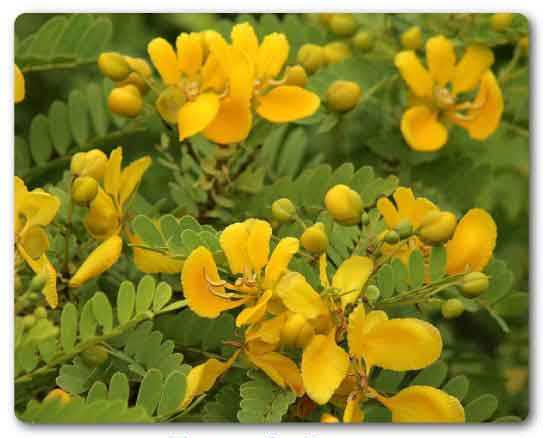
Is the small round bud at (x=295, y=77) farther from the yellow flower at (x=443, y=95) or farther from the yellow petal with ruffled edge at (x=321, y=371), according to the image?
the yellow petal with ruffled edge at (x=321, y=371)

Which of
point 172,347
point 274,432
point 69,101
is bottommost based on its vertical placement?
point 274,432

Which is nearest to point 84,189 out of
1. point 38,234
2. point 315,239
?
point 38,234

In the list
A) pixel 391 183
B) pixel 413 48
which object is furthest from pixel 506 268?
pixel 413 48

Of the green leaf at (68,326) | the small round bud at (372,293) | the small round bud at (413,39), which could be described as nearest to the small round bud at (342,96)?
the small round bud at (413,39)

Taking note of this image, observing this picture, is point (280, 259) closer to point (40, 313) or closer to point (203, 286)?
point (203, 286)

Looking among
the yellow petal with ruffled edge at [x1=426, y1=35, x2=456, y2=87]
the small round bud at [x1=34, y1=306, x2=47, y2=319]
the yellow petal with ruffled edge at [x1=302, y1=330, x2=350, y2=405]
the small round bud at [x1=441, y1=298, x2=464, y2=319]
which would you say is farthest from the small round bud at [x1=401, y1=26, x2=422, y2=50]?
the small round bud at [x1=34, y1=306, x2=47, y2=319]

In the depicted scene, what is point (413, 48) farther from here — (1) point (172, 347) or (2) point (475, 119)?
(1) point (172, 347)
